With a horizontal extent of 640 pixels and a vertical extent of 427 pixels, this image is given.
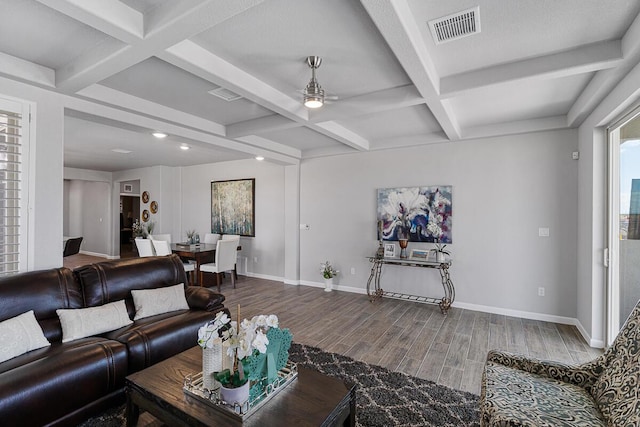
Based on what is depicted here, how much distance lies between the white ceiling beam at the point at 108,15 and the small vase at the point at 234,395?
2.06 metres

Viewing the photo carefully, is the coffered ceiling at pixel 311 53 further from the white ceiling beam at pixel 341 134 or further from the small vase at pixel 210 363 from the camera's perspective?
the small vase at pixel 210 363

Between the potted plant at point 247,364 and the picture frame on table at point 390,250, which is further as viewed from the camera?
the picture frame on table at point 390,250

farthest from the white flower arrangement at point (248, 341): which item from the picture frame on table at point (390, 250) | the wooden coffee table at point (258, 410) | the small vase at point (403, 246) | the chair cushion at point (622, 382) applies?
the picture frame on table at point (390, 250)

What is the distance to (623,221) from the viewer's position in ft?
9.67

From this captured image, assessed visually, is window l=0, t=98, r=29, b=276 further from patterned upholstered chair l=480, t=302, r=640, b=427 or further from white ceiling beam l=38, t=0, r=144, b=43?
patterned upholstered chair l=480, t=302, r=640, b=427

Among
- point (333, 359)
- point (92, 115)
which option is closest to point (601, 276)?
point (333, 359)

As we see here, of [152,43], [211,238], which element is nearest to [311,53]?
[152,43]

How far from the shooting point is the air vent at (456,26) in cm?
190

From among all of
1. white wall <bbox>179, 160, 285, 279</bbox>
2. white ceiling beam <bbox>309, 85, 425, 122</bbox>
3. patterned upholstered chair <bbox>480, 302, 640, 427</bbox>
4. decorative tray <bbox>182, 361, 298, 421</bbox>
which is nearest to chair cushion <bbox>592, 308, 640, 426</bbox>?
patterned upholstered chair <bbox>480, 302, 640, 427</bbox>

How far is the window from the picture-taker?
2.47 meters

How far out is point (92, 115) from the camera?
9.86 feet

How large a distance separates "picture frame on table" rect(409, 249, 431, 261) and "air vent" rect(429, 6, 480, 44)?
3.16 m

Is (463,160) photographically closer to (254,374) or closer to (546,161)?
(546,161)

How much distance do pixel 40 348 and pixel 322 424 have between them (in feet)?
6.72
